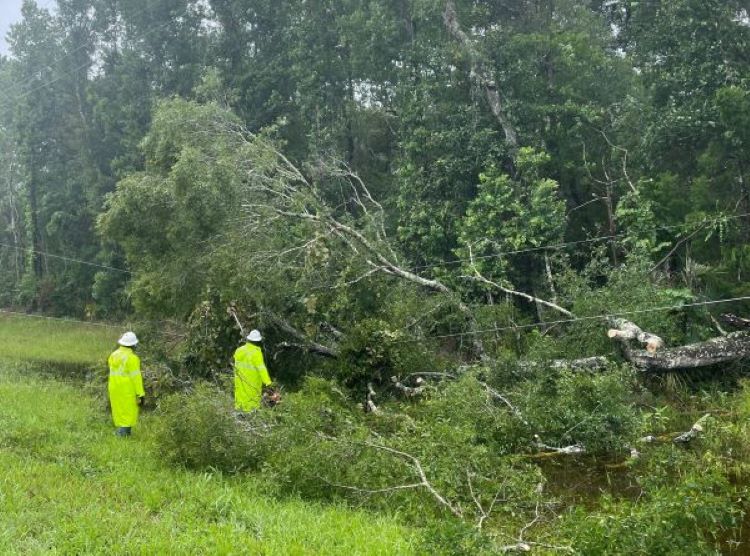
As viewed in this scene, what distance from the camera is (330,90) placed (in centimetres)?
2164

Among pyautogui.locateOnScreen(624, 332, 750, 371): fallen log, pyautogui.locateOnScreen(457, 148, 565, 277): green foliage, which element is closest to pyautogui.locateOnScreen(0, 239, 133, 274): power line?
pyautogui.locateOnScreen(457, 148, 565, 277): green foliage

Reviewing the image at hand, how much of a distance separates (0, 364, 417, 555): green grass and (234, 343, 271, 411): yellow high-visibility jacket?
1.45 meters

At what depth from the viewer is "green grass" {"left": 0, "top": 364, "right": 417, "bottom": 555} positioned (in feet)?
15.0

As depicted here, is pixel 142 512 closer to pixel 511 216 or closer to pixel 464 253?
pixel 464 253

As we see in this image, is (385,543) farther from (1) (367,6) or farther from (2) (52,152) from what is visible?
(2) (52,152)

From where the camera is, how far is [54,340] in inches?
863

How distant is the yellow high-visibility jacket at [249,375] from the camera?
853cm

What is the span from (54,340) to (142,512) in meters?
18.9

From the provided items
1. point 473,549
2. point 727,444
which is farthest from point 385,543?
point 727,444

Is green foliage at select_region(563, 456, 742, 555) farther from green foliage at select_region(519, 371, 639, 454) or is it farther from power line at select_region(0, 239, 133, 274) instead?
power line at select_region(0, 239, 133, 274)

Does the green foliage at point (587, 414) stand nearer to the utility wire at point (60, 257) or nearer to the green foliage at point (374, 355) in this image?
the green foliage at point (374, 355)

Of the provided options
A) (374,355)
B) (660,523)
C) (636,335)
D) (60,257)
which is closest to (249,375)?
(374,355)

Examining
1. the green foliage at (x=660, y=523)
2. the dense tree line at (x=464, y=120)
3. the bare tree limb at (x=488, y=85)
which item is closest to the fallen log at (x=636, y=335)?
the dense tree line at (x=464, y=120)

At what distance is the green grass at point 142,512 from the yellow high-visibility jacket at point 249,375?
4.75ft
